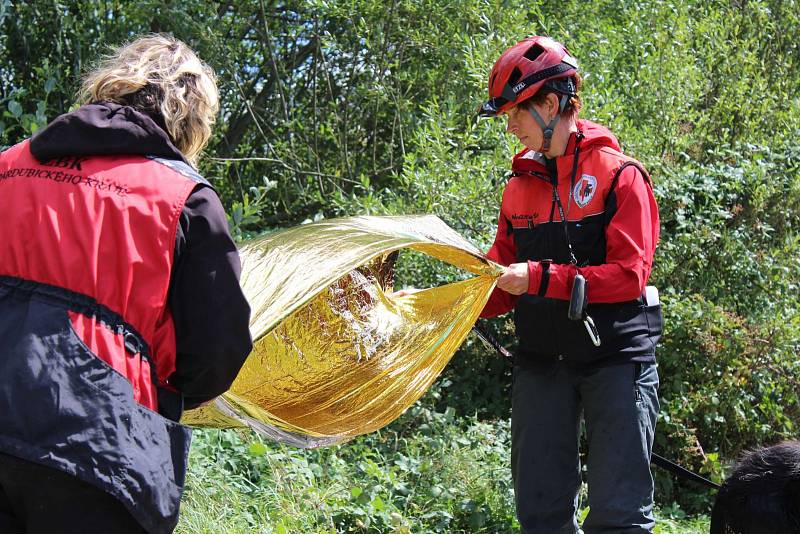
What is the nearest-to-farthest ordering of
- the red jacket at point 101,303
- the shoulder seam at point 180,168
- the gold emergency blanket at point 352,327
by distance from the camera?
the red jacket at point 101,303 < the shoulder seam at point 180,168 < the gold emergency blanket at point 352,327

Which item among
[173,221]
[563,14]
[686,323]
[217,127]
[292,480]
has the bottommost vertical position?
[292,480]

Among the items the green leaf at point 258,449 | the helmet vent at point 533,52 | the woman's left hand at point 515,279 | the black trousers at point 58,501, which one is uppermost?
the helmet vent at point 533,52

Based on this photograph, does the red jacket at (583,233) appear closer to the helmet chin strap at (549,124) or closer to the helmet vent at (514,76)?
the helmet chin strap at (549,124)

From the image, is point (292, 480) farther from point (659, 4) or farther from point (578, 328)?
point (659, 4)

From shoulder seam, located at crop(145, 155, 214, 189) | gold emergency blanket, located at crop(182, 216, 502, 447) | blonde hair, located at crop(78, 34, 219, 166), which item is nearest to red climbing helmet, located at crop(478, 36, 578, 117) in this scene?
gold emergency blanket, located at crop(182, 216, 502, 447)

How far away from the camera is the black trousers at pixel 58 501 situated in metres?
1.98

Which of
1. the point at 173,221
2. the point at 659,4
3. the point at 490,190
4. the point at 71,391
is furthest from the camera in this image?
the point at 659,4

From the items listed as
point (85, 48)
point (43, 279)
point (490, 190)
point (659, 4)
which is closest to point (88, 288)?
point (43, 279)

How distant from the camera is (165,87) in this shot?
2348 mm

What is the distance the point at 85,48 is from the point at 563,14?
358 centimetres

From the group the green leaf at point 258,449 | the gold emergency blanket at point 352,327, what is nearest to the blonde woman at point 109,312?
the gold emergency blanket at point 352,327

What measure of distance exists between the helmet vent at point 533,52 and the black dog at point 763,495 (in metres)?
1.66

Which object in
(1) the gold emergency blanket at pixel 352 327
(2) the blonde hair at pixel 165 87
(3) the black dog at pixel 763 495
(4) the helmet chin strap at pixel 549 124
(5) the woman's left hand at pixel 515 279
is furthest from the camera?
(4) the helmet chin strap at pixel 549 124

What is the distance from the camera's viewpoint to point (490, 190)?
575cm
